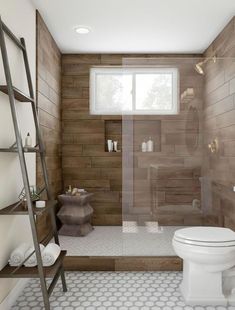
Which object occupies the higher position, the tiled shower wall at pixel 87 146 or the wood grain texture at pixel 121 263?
the tiled shower wall at pixel 87 146

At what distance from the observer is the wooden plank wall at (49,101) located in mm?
3303

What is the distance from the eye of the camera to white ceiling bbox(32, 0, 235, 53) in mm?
3031

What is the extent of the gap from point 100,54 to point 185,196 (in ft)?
7.37

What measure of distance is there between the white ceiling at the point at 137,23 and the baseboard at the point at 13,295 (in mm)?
2435

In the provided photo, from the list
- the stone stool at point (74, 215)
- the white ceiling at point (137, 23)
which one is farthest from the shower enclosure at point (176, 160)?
the stone stool at point (74, 215)

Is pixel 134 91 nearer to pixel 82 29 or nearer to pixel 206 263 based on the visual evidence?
pixel 82 29

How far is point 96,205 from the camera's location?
177 inches

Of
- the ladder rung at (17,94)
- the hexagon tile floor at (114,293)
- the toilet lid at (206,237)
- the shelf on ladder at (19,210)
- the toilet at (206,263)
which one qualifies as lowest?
the hexagon tile floor at (114,293)

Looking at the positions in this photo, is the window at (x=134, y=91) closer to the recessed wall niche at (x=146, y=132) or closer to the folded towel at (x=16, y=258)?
the recessed wall niche at (x=146, y=132)

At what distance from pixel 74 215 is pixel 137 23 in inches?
89.5

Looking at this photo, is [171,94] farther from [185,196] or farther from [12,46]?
[12,46]

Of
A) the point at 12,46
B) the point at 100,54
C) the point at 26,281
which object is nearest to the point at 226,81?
the point at 100,54

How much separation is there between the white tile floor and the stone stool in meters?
0.11

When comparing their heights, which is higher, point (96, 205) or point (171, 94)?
point (171, 94)
